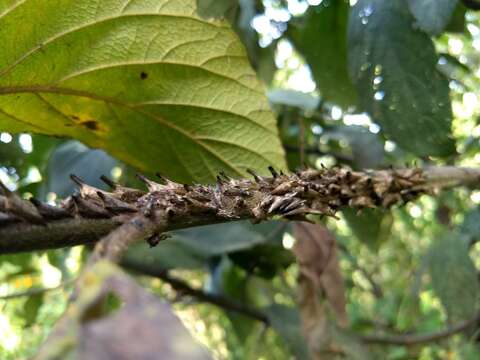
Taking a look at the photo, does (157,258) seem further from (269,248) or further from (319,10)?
(319,10)

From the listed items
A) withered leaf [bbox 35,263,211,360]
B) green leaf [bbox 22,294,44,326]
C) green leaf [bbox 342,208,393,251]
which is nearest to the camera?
Result: withered leaf [bbox 35,263,211,360]

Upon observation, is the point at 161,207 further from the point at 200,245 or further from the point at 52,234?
the point at 200,245

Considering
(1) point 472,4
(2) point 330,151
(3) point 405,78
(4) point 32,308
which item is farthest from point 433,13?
(4) point 32,308

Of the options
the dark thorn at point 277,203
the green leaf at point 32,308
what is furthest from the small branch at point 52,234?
the green leaf at point 32,308

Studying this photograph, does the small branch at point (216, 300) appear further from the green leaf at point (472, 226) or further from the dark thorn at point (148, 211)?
the dark thorn at point (148, 211)

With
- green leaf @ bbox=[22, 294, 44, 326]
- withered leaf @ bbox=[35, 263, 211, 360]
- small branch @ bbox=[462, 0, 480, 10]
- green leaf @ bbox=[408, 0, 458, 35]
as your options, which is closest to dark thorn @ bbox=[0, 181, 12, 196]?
withered leaf @ bbox=[35, 263, 211, 360]

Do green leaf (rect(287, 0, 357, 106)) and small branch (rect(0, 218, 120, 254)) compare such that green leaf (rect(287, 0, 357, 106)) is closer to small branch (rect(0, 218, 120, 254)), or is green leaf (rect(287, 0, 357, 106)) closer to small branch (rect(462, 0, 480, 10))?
small branch (rect(462, 0, 480, 10))
